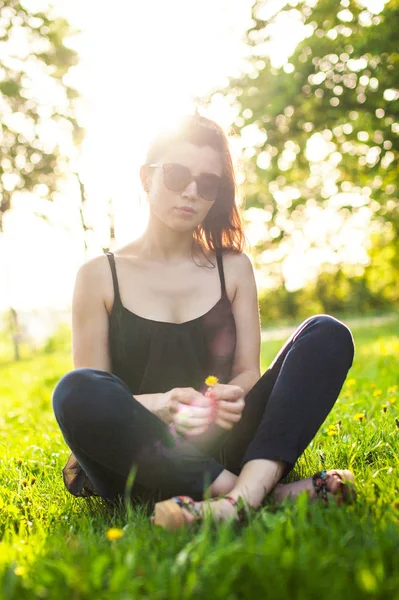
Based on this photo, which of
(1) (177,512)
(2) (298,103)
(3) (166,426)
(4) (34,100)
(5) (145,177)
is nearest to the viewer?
(1) (177,512)

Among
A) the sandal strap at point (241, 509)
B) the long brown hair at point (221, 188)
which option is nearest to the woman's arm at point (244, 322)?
the long brown hair at point (221, 188)

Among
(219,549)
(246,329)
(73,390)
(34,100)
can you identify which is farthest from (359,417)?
(34,100)

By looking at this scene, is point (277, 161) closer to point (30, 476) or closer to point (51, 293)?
point (30, 476)

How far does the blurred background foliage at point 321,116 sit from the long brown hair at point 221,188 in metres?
3.04

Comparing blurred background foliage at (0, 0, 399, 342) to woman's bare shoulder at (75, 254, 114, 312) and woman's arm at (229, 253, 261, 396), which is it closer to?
woman's arm at (229, 253, 261, 396)

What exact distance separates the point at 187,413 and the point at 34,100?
14.0 metres

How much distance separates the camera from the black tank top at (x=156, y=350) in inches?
105

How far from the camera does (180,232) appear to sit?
301 cm

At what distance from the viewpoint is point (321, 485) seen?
7.06 ft

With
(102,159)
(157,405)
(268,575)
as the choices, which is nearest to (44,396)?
(157,405)

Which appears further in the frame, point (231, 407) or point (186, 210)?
point (186, 210)

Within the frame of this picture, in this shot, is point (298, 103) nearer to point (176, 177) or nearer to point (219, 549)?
point (176, 177)

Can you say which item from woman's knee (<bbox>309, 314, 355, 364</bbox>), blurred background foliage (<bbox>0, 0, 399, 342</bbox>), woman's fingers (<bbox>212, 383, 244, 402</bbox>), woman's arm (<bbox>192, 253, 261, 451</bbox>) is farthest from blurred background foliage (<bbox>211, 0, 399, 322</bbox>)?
woman's fingers (<bbox>212, 383, 244, 402</bbox>)

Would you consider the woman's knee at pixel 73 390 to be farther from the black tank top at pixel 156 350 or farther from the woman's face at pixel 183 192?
the woman's face at pixel 183 192
